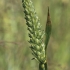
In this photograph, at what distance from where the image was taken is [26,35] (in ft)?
8.79

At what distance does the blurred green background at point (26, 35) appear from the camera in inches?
88.7

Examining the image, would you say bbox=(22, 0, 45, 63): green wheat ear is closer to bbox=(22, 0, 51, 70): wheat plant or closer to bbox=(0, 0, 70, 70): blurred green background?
bbox=(22, 0, 51, 70): wheat plant

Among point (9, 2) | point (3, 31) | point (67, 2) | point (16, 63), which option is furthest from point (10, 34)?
point (67, 2)

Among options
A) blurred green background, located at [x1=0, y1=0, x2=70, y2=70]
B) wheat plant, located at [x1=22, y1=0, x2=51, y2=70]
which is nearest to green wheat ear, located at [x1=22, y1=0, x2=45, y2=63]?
wheat plant, located at [x1=22, y1=0, x2=51, y2=70]

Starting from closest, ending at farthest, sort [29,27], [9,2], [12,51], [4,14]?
1. [29,27]
2. [12,51]
3. [9,2]
4. [4,14]

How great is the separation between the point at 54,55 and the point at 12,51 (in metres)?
0.43

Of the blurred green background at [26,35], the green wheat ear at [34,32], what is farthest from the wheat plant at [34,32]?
the blurred green background at [26,35]

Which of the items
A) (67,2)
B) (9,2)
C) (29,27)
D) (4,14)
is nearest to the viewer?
(29,27)

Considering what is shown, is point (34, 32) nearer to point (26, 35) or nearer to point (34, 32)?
point (34, 32)

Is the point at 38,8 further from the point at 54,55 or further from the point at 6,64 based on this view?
the point at 6,64

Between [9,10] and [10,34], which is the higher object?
[9,10]

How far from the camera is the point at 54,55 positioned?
2531 millimetres

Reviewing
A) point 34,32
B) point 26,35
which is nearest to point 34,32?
point 34,32

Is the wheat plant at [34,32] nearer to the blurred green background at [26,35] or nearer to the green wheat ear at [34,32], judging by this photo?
the green wheat ear at [34,32]
